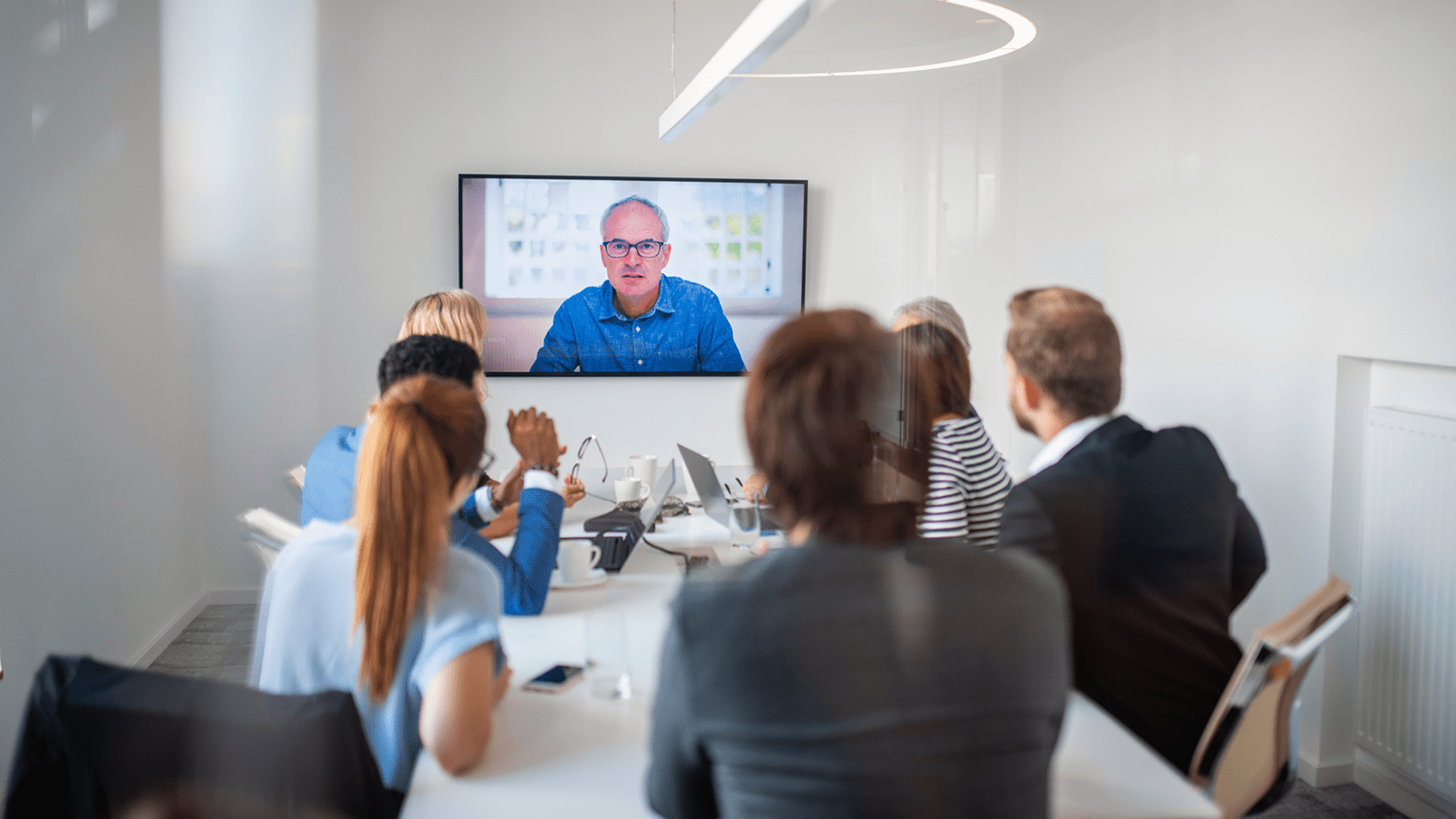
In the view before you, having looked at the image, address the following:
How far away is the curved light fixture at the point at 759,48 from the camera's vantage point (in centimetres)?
159

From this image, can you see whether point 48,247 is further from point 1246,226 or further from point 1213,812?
point 1246,226

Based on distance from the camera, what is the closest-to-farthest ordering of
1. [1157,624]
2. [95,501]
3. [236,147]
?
1. [1157,624]
2. [236,147]
3. [95,501]

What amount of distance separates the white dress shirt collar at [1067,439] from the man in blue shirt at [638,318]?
2.60 meters

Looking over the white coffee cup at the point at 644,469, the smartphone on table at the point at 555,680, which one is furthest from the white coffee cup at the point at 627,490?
the smartphone on table at the point at 555,680

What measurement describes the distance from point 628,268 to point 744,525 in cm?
204

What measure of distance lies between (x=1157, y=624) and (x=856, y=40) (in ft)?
8.32

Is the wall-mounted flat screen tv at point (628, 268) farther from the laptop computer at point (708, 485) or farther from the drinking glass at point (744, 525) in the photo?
the drinking glass at point (744, 525)

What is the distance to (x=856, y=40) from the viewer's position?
3400 mm

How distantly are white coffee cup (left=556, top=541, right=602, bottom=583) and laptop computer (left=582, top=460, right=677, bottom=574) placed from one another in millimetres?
126

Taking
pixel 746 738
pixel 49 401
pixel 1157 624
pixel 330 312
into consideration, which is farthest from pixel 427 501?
pixel 330 312

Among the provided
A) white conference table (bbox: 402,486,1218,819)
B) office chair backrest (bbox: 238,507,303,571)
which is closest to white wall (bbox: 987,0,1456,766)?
white conference table (bbox: 402,486,1218,819)

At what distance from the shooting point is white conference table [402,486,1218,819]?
43.6 inches

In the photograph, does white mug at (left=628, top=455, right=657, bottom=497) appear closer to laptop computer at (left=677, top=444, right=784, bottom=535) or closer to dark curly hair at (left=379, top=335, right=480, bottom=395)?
laptop computer at (left=677, top=444, right=784, bottom=535)

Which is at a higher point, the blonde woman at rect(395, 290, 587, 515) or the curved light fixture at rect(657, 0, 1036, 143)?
the curved light fixture at rect(657, 0, 1036, 143)
